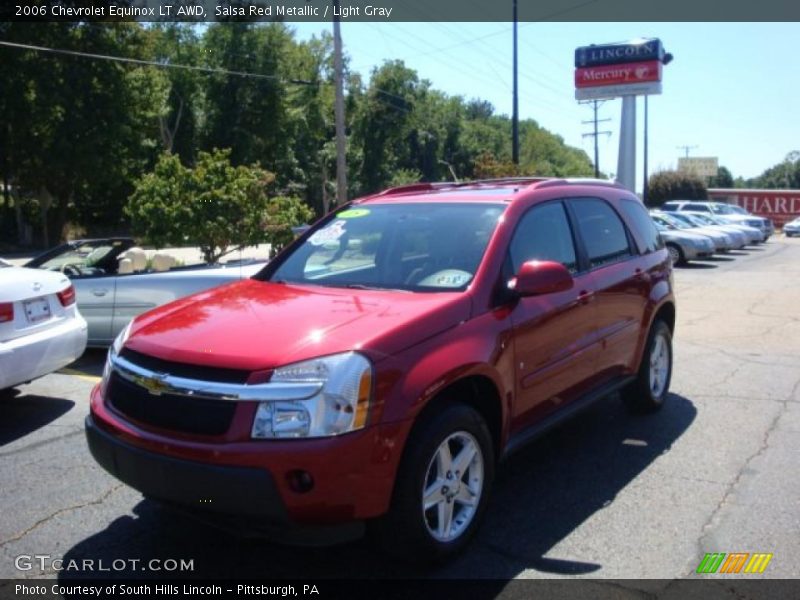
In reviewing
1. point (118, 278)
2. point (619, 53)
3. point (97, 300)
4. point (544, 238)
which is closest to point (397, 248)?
point (544, 238)

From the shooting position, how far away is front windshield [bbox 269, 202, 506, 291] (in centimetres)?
405

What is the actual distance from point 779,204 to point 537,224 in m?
57.5

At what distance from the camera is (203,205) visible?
447 inches

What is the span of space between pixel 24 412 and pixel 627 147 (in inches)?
1277

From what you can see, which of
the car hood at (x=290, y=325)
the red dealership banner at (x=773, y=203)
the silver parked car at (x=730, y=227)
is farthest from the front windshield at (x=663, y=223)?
the red dealership banner at (x=773, y=203)

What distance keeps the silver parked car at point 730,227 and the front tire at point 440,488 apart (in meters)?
24.5

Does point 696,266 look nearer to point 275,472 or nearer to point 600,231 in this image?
point 600,231

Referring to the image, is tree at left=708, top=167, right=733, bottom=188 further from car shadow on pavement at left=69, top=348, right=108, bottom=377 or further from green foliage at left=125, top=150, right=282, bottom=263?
car shadow on pavement at left=69, top=348, right=108, bottom=377

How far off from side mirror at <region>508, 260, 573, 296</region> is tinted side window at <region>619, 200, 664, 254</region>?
2037 millimetres

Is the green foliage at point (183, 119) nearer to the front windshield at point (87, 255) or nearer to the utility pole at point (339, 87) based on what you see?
the front windshield at point (87, 255)

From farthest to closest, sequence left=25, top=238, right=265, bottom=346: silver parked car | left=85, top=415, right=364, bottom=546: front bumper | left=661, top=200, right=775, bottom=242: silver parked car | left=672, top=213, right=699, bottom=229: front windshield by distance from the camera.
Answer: left=661, top=200, right=775, bottom=242: silver parked car → left=672, top=213, right=699, bottom=229: front windshield → left=25, top=238, right=265, bottom=346: silver parked car → left=85, top=415, right=364, bottom=546: front bumper

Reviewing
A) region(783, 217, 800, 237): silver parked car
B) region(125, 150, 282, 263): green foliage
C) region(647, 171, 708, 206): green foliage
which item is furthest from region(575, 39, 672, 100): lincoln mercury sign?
region(125, 150, 282, 263): green foliage

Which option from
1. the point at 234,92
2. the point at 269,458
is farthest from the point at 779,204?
the point at 269,458

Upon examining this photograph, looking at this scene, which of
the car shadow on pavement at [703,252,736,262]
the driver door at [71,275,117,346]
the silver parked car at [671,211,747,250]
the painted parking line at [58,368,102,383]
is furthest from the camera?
the silver parked car at [671,211,747,250]
